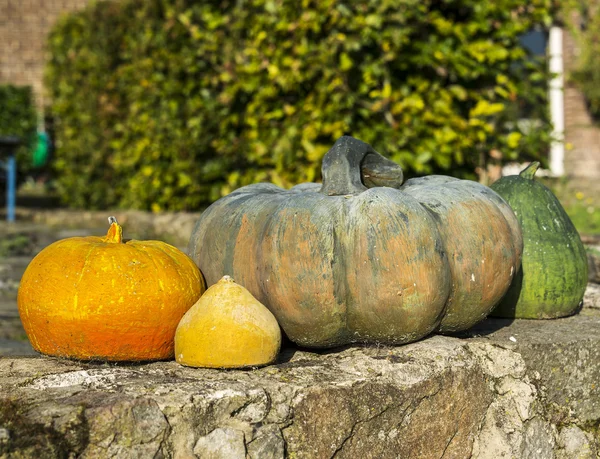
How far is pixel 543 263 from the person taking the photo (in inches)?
112

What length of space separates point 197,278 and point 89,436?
76 cm

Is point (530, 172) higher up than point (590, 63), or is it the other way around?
point (590, 63)

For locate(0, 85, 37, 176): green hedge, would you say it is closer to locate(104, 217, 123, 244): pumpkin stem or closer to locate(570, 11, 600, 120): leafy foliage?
locate(570, 11, 600, 120): leafy foliage

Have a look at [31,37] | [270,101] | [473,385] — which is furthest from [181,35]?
[31,37]

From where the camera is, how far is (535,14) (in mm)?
5176

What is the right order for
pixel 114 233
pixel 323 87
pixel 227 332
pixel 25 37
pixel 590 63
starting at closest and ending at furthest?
pixel 227 332 → pixel 114 233 → pixel 323 87 → pixel 590 63 → pixel 25 37

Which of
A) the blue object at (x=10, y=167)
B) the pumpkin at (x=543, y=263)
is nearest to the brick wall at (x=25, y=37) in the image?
the blue object at (x=10, y=167)

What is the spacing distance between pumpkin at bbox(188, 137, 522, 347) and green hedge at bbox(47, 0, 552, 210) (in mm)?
2310

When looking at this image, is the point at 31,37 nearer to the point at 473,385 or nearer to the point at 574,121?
the point at 574,121

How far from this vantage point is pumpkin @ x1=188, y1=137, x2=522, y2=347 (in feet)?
7.43

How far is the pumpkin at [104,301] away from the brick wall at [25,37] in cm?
1130

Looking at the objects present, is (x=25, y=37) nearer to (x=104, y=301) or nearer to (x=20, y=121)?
(x=20, y=121)

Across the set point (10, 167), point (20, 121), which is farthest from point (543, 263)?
point (20, 121)

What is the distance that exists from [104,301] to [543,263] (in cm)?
157
